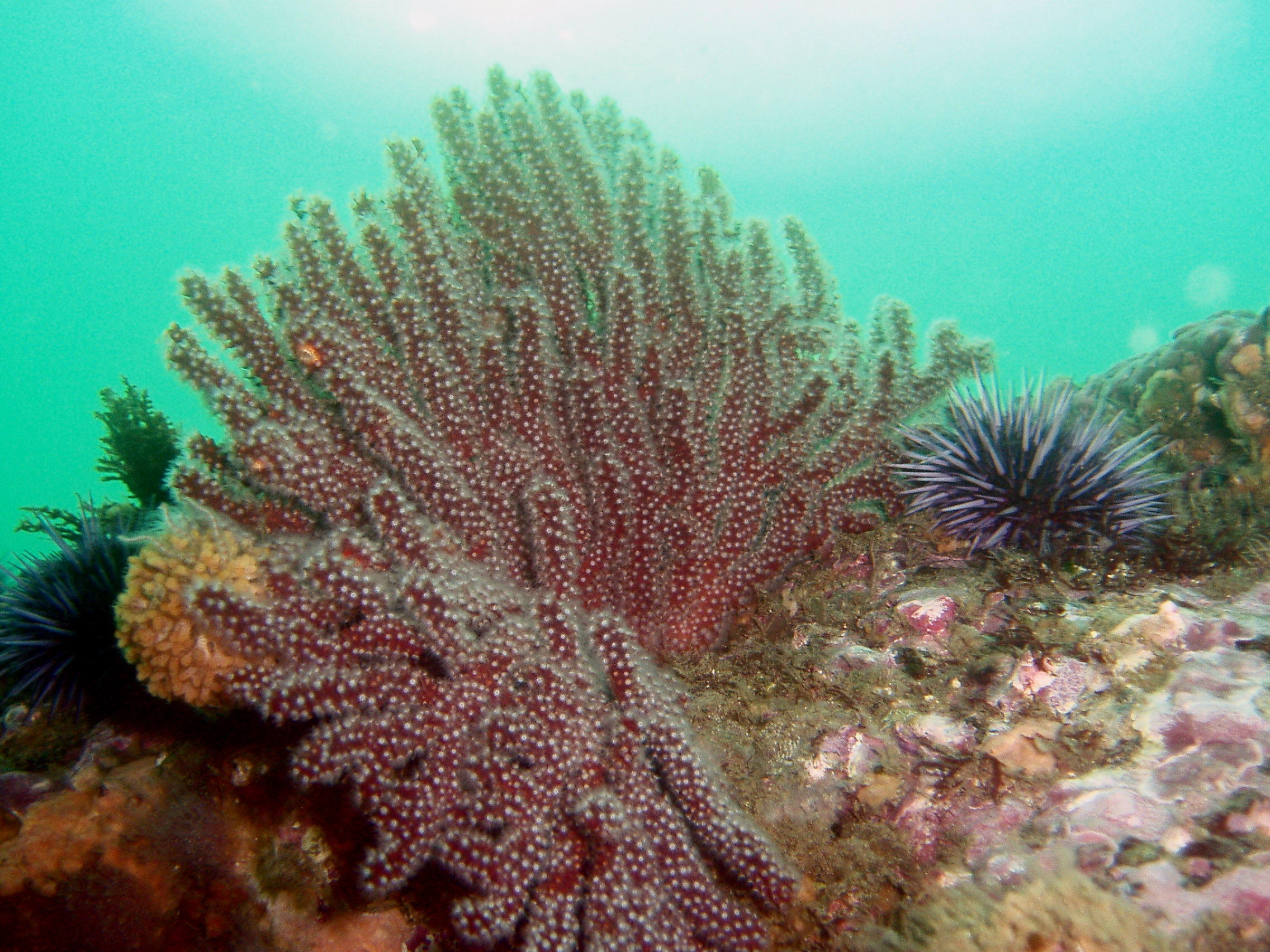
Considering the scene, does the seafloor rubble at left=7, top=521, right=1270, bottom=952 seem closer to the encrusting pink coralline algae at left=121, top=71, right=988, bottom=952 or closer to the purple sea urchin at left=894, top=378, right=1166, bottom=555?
the purple sea urchin at left=894, top=378, right=1166, bottom=555

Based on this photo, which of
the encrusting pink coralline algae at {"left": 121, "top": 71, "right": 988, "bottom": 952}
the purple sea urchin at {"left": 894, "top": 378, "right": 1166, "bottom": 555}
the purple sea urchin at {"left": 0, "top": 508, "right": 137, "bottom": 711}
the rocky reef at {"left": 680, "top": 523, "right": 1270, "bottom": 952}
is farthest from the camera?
the purple sea urchin at {"left": 0, "top": 508, "right": 137, "bottom": 711}

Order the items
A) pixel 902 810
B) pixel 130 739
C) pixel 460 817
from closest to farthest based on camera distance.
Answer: pixel 460 817 < pixel 902 810 < pixel 130 739

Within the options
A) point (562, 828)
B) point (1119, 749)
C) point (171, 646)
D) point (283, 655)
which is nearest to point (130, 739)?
point (171, 646)

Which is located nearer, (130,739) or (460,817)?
(460,817)

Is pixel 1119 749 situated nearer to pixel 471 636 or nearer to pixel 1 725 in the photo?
pixel 471 636

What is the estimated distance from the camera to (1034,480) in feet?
11.7

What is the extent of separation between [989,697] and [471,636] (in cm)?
231

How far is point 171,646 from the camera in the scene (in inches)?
102

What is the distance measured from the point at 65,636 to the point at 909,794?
4.59 meters

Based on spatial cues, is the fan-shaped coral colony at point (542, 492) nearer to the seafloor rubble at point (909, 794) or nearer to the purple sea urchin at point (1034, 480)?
the purple sea urchin at point (1034, 480)

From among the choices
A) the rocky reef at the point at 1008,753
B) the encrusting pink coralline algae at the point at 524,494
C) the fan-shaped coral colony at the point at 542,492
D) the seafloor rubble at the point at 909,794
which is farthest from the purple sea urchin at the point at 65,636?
the rocky reef at the point at 1008,753

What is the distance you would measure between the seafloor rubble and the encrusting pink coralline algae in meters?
0.46

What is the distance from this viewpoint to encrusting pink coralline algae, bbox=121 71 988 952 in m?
2.54

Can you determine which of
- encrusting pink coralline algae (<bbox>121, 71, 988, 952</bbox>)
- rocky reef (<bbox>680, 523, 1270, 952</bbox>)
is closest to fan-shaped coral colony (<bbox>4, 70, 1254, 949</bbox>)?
encrusting pink coralline algae (<bbox>121, 71, 988, 952</bbox>)
